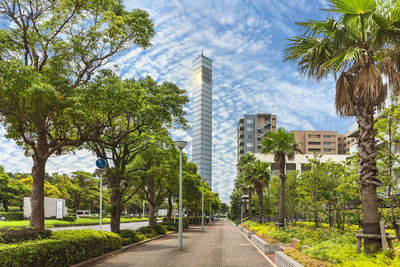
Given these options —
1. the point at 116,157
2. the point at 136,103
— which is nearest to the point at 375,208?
the point at 136,103

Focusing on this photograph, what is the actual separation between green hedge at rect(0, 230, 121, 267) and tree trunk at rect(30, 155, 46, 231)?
1232 millimetres

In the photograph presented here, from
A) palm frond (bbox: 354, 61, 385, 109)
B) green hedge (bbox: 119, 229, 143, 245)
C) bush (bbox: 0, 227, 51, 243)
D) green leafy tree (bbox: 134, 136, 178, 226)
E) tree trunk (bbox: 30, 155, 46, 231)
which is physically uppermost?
palm frond (bbox: 354, 61, 385, 109)

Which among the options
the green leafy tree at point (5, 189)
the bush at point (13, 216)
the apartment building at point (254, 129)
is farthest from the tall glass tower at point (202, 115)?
the bush at point (13, 216)

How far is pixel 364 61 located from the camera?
1038 centimetres

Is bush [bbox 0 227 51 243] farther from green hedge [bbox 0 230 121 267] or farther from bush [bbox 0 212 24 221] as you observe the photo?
bush [bbox 0 212 24 221]

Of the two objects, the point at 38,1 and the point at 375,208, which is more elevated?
the point at 38,1

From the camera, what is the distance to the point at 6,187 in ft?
188

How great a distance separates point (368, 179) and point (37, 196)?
12134 mm

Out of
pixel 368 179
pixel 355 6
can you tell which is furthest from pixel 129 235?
pixel 355 6

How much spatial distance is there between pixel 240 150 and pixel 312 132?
2591 centimetres

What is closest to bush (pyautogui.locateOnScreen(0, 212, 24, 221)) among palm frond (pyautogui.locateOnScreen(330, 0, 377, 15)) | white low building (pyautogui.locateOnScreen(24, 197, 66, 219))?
white low building (pyautogui.locateOnScreen(24, 197, 66, 219))

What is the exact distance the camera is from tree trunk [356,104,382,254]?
→ 9.70 m

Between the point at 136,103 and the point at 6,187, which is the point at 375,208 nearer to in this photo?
the point at 136,103

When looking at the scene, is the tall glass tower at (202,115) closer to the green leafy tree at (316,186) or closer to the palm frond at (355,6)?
the green leafy tree at (316,186)
